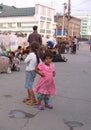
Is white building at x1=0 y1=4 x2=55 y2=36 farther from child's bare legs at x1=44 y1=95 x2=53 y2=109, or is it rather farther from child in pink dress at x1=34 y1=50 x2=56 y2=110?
child in pink dress at x1=34 y1=50 x2=56 y2=110

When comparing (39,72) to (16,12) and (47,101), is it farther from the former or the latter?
(16,12)

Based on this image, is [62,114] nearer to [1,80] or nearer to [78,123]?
[78,123]

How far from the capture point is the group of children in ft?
24.6

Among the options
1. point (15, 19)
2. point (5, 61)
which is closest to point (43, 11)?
point (15, 19)

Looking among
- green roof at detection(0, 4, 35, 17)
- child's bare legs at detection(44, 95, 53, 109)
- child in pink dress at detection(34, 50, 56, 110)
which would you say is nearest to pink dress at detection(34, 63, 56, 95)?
child in pink dress at detection(34, 50, 56, 110)

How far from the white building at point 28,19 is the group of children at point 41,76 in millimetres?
83163

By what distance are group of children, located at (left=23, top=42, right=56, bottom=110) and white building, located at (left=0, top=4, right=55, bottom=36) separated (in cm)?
8316

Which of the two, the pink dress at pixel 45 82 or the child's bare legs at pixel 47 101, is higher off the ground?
the pink dress at pixel 45 82

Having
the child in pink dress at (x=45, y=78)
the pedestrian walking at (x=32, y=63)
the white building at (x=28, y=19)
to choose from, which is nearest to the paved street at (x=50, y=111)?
the pedestrian walking at (x=32, y=63)

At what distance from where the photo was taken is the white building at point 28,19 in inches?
3688

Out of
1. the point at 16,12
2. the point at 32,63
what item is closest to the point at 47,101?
the point at 32,63

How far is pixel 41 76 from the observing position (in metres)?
7.52

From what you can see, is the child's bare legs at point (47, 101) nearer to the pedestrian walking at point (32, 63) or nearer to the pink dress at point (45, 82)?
the pink dress at point (45, 82)

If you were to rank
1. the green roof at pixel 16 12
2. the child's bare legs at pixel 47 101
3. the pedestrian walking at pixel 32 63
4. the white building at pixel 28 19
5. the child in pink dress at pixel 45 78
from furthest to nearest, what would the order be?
the green roof at pixel 16 12 < the white building at pixel 28 19 < the pedestrian walking at pixel 32 63 < the child's bare legs at pixel 47 101 < the child in pink dress at pixel 45 78
